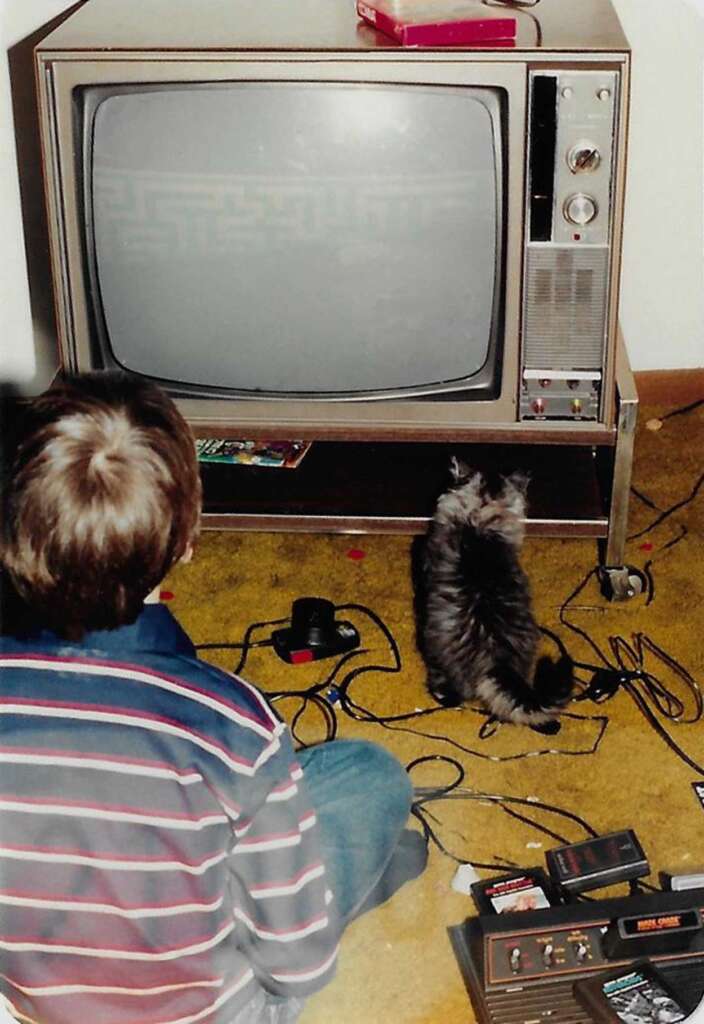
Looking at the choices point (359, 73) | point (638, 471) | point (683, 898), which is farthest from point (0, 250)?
point (683, 898)

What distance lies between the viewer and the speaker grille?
180cm

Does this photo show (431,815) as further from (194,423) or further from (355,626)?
(194,423)

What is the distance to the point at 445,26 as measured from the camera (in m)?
1.70

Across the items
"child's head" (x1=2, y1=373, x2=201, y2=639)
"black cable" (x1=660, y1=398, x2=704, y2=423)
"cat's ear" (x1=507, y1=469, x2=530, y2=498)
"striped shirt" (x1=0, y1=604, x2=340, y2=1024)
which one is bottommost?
"black cable" (x1=660, y1=398, x2=704, y2=423)

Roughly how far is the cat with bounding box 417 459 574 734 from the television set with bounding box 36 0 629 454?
0.17 meters

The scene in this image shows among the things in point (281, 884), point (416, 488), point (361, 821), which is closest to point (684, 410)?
point (416, 488)

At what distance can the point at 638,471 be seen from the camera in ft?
8.03

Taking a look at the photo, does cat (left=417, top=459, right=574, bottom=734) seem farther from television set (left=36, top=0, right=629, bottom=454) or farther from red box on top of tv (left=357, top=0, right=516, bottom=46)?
red box on top of tv (left=357, top=0, right=516, bottom=46)

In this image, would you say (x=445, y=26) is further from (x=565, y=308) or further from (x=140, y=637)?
(x=140, y=637)

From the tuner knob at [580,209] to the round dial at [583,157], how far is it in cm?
4

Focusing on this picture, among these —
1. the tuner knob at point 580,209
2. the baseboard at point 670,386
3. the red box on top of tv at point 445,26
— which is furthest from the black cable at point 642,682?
the red box on top of tv at point 445,26

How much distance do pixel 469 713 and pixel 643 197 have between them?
45.6 inches

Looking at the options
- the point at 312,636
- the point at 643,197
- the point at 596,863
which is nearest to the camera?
the point at 596,863

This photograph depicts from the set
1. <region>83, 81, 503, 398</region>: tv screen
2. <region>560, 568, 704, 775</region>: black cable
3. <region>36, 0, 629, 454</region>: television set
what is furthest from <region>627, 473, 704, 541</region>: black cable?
<region>83, 81, 503, 398</region>: tv screen
